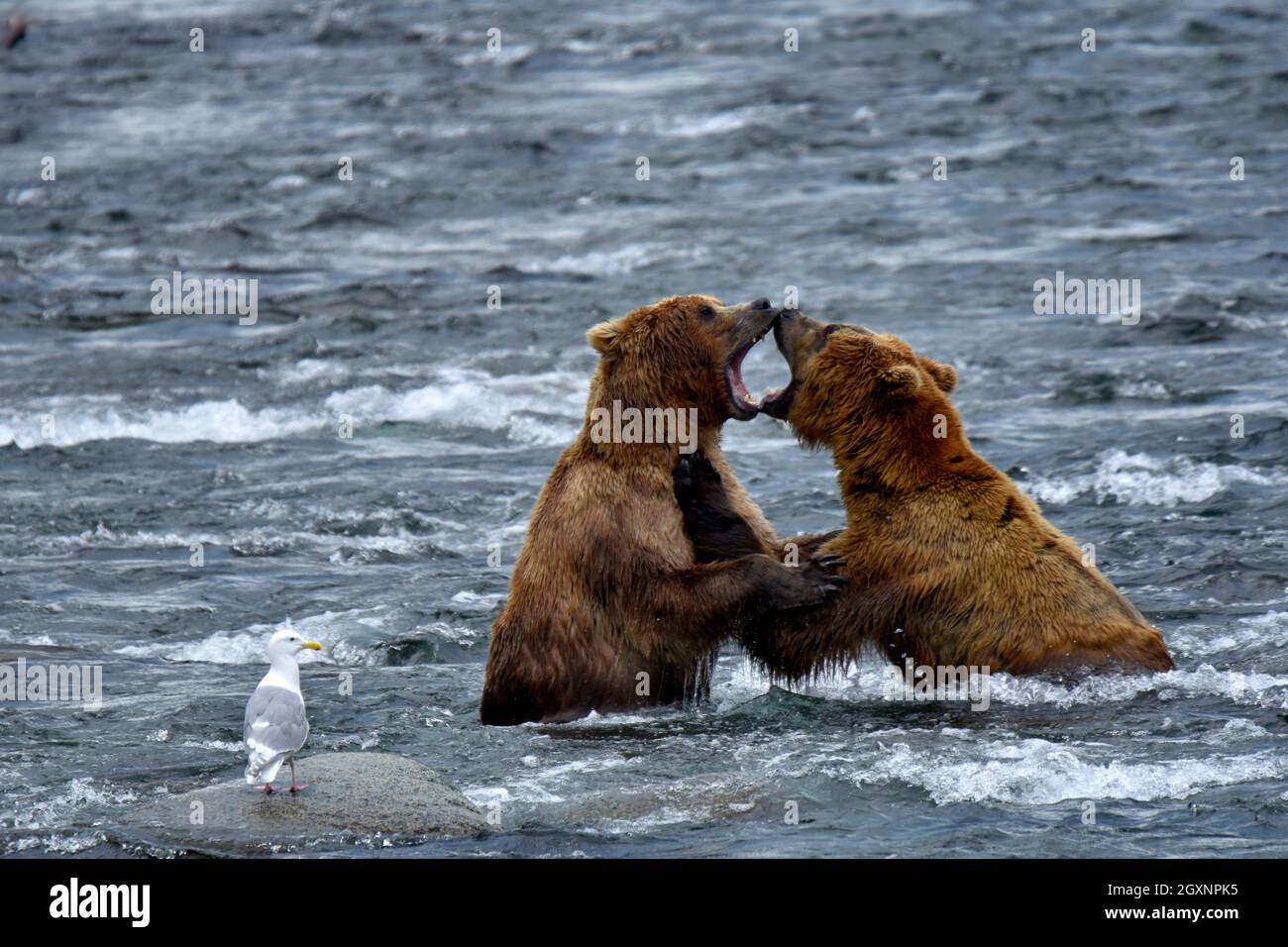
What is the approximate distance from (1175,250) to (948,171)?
13.7 feet

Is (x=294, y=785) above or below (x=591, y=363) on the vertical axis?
below

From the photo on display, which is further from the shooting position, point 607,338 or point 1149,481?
point 1149,481

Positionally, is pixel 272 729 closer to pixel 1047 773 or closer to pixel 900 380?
pixel 1047 773

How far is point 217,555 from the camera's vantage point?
11.2 m

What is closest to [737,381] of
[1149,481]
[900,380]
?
[900,380]

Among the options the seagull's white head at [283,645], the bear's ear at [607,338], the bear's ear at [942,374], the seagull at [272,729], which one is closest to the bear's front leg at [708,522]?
the bear's ear at [607,338]

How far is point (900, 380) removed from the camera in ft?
25.8

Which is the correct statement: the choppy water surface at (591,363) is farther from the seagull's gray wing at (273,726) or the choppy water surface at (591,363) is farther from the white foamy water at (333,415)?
the seagull's gray wing at (273,726)

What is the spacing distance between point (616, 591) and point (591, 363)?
7538mm

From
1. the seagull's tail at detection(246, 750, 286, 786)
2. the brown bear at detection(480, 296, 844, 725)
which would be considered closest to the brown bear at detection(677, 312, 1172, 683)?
the brown bear at detection(480, 296, 844, 725)

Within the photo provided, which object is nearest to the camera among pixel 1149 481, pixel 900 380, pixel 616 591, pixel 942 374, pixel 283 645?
pixel 283 645

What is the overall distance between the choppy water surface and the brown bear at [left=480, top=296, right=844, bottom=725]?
0.71 ft

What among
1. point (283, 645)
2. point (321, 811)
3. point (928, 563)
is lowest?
point (321, 811)

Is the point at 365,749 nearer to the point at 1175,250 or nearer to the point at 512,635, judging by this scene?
the point at 512,635
